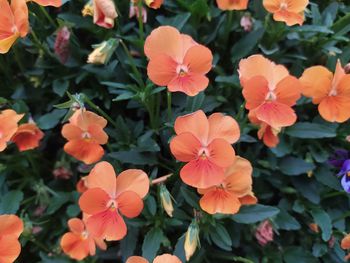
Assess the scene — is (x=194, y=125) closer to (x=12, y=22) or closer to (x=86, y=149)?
(x=86, y=149)

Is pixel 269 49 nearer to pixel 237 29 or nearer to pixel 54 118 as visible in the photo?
pixel 237 29

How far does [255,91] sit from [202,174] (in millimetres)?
307

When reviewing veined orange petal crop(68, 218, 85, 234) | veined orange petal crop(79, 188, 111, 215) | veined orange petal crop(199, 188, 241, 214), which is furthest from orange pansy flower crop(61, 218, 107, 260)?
veined orange petal crop(199, 188, 241, 214)

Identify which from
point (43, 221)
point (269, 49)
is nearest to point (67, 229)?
point (43, 221)

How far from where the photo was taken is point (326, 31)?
1930 mm

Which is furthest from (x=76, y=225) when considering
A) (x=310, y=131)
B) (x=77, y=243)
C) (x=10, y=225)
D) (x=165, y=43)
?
(x=310, y=131)

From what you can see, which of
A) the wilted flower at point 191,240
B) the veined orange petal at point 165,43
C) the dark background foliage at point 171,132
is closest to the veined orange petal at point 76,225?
the dark background foliage at point 171,132

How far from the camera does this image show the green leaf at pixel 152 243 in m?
1.68

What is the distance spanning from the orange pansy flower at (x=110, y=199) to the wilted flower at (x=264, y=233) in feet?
1.75

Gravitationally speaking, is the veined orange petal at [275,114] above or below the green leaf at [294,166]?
above

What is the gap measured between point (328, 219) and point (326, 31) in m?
0.73

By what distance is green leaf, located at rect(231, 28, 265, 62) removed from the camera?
1970 millimetres

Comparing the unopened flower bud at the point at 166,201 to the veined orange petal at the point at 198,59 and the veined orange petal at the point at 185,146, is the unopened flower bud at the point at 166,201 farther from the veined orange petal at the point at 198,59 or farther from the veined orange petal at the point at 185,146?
the veined orange petal at the point at 198,59

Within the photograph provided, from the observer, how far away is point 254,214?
1.75 m
